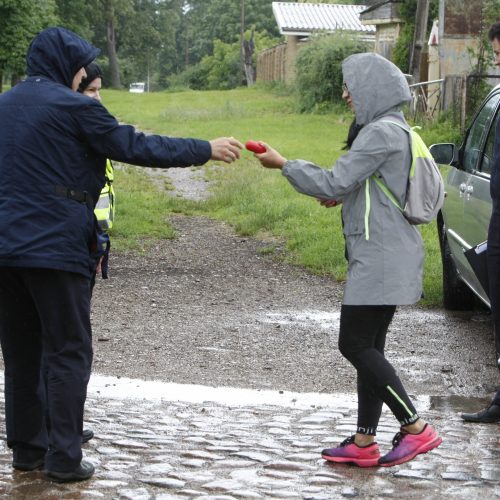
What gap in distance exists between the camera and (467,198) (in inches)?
317

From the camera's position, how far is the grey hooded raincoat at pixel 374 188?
4859 mm

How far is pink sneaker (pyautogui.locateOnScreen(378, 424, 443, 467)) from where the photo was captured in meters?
5.05

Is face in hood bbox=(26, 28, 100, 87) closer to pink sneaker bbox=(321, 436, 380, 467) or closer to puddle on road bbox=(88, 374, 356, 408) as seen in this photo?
pink sneaker bbox=(321, 436, 380, 467)

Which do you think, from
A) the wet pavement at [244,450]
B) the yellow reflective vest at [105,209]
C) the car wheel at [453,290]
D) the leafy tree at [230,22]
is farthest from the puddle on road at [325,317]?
the leafy tree at [230,22]

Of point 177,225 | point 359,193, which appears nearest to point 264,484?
point 359,193

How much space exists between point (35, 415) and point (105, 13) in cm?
7674

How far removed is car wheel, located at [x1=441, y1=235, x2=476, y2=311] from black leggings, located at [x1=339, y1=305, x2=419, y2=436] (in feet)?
14.4

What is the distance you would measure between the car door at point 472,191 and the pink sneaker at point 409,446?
2.57 m

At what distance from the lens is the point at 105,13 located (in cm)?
7919

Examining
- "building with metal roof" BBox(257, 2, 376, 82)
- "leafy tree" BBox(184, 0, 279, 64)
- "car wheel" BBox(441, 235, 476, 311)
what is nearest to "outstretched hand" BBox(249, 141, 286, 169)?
"car wheel" BBox(441, 235, 476, 311)

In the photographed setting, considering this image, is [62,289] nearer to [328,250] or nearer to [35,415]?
[35,415]

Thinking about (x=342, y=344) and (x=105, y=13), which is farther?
(x=105, y=13)

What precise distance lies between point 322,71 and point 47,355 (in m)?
36.1

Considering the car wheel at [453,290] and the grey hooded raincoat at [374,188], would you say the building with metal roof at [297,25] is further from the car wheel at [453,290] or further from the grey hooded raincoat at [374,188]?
the grey hooded raincoat at [374,188]
